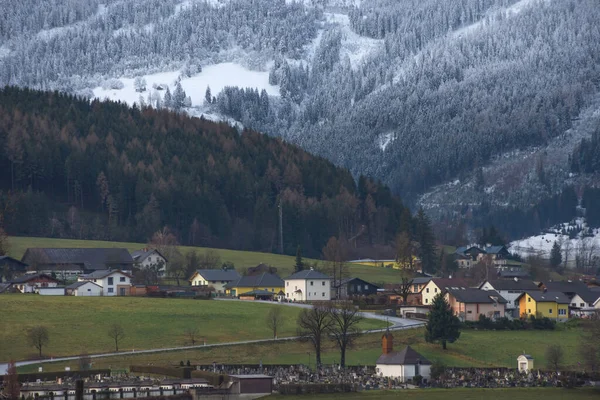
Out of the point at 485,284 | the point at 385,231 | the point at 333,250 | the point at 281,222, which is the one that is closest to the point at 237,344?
the point at 485,284

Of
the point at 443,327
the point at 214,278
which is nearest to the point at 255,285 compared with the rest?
the point at 214,278

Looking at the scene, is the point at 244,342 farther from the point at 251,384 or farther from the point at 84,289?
→ the point at 84,289

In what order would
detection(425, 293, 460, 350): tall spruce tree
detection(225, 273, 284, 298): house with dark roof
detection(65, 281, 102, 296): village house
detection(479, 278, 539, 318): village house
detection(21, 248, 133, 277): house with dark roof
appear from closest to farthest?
detection(425, 293, 460, 350): tall spruce tree < detection(65, 281, 102, 296): village house < detection(479, 278, 539, 318): village house < detection(225, 273, 284, 298): house with dark roof < detection(21, 248, 133, 277): house with dark roof

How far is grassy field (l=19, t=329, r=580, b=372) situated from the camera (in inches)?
3639

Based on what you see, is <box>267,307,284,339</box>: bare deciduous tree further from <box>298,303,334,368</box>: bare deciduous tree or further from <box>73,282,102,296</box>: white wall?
<box>73,282,102,296</box>: white wall

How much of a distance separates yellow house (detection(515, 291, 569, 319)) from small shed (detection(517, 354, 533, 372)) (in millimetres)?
29930

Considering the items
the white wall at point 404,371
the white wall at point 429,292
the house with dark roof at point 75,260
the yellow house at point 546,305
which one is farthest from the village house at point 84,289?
the white wall at point 404,371

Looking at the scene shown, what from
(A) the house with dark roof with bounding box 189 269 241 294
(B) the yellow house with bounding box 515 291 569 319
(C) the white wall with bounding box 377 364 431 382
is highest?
(A) the house with dark roof with bounding box 189 269 241 294

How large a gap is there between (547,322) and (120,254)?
49904 mm

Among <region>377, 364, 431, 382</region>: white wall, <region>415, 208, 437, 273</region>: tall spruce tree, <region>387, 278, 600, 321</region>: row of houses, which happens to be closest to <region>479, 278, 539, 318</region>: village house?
<region>387, 278, 600, 321</region>: row of houses

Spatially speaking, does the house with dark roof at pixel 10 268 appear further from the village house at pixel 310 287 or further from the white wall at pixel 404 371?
the white wall at pixel 404 371

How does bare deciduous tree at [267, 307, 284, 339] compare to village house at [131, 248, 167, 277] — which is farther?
village house at [131, 248, 167, 277]

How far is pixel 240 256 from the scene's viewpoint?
162 metres

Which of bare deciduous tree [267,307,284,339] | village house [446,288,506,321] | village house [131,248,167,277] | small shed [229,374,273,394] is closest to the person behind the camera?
small shed [229,374,273,394]
